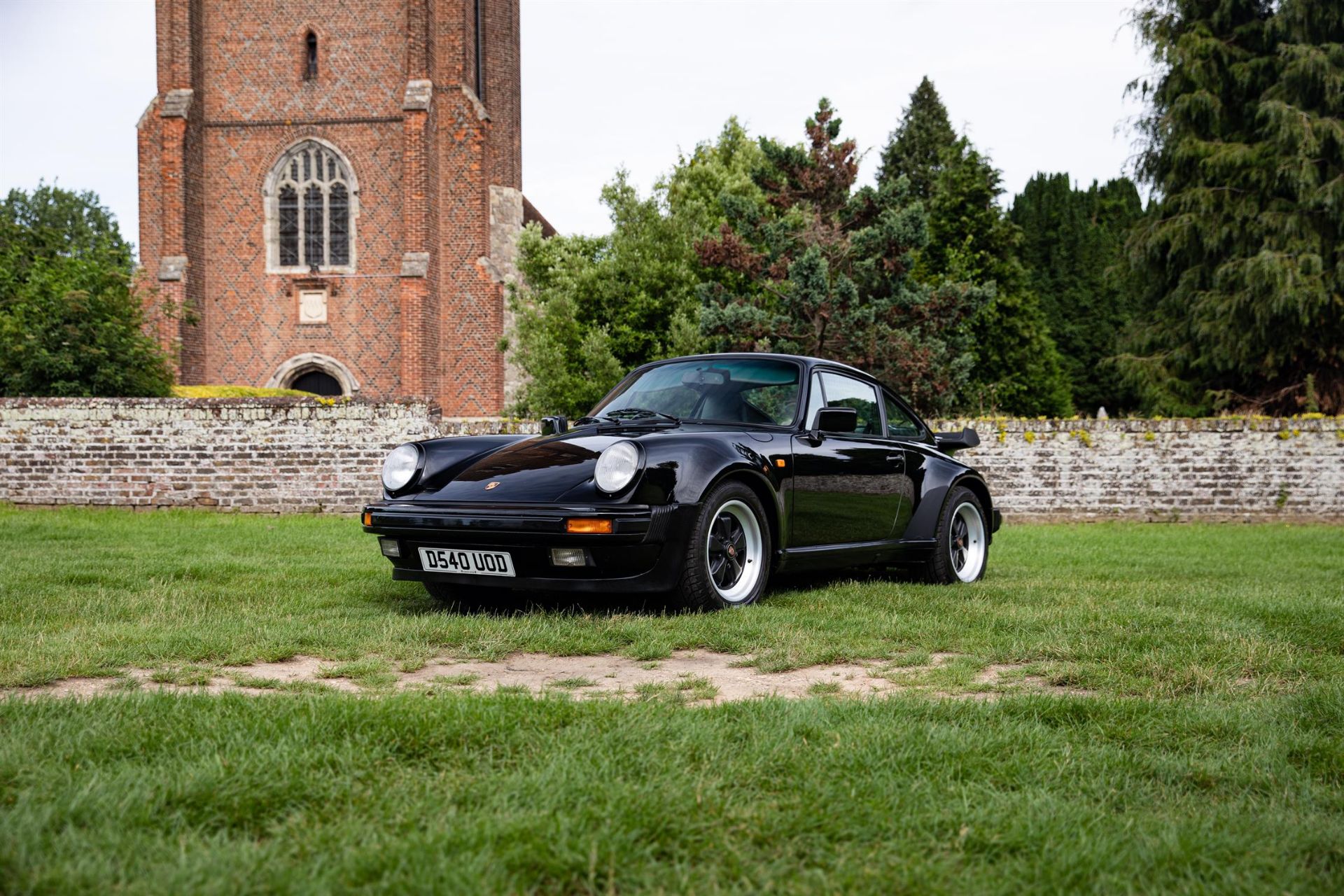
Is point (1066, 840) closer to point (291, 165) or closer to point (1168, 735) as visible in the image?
point (1168, 735)

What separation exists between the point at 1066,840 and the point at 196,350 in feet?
95.6

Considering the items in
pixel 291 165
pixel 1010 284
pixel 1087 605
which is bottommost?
pixel 1087 605

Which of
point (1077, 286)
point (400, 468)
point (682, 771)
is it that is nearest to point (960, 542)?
point (400, 468)

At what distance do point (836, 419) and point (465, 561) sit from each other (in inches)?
89.0

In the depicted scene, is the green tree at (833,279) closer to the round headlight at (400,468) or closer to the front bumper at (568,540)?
the round headlight at (400,468)

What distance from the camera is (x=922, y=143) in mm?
50844

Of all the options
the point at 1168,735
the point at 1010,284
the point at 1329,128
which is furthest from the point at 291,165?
the point at 1168,735

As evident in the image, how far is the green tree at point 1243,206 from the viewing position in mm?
23344

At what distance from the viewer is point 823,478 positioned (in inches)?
249

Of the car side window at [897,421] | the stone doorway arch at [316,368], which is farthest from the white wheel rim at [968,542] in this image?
the stone doorway arch at [316,368]

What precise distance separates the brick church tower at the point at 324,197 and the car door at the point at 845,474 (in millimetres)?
21700

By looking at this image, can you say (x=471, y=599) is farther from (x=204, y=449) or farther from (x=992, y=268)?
(x=992, y=268)

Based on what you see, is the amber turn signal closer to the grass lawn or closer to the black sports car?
the black sports car

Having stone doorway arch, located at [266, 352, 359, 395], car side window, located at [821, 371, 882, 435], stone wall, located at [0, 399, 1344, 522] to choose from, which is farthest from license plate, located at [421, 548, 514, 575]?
stone doorway arch, located at [266, 352, 359, 395]
